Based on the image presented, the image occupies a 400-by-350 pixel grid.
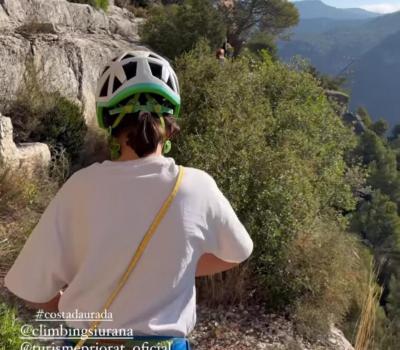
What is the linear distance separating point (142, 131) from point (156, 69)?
0.94 feet

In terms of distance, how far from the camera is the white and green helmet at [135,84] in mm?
1411

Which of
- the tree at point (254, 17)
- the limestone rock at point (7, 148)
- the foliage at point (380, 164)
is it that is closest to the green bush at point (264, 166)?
the limestone rock at point (7, 148)

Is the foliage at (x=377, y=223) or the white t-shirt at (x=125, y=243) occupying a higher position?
the white t-shirt at (x=125, y=243)

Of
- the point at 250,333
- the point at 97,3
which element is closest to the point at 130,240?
the point at 250,333

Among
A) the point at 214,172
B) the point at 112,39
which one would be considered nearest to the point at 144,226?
the point at 214,172

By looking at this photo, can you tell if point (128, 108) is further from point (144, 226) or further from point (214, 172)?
point (214, 172)

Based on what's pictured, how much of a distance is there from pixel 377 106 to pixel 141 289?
180471 mm

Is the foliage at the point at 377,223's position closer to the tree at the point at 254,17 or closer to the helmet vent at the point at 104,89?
the tree at the point at 254,17

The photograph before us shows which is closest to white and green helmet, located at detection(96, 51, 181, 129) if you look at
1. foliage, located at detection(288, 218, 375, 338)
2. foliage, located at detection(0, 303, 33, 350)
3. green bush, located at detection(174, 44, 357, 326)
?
foliage, located at detection(0, 303, 33, 350)

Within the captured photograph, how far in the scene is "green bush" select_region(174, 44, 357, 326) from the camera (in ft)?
14.7

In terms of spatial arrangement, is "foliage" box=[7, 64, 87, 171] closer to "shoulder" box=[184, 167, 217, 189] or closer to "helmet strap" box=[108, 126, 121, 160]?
"helmet strap" box=[108, 126, 121, 160]

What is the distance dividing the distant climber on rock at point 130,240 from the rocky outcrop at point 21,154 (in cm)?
365

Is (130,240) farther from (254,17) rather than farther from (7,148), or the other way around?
(254,17)

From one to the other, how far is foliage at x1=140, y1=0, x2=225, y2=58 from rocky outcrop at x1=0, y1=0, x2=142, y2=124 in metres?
0.97
